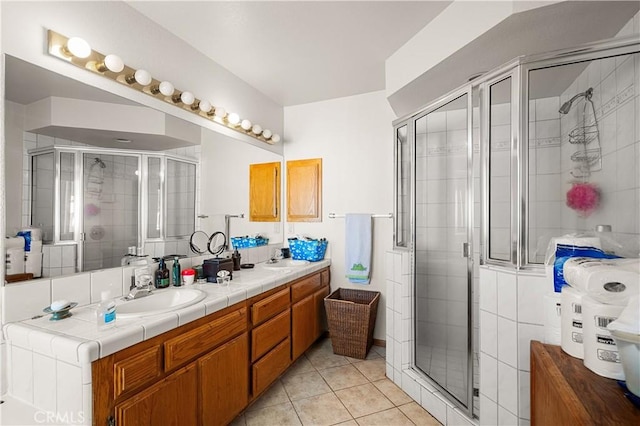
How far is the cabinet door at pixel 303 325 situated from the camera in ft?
8.04

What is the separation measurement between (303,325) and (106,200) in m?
1.77

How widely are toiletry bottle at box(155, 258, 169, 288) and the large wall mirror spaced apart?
10 cm

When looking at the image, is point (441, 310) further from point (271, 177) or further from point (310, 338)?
point (271, 177)

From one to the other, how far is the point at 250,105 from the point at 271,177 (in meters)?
0.75

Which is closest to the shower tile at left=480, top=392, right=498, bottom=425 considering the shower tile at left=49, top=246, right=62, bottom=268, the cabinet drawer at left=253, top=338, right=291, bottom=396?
the cabinet drawer at left=253, top=338, right=291, bottom=396

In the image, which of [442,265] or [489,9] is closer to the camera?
[489,9]

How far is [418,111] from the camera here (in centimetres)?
217

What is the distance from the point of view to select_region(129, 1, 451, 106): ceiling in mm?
1752

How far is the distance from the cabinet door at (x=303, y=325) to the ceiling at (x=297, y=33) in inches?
79.4

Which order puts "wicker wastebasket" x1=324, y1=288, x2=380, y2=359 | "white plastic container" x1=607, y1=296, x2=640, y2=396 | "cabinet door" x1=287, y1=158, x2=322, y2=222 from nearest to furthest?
Answer: "white plastic container" x1=607, y1=296, x2=640, y2=396, "wicker wastebasket" x1=324, y1=288, x2=380, y2=359, "cabinet door" x1=287, y1=158, x2=322, y2=222

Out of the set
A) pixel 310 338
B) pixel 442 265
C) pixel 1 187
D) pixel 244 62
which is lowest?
pixel 310 338

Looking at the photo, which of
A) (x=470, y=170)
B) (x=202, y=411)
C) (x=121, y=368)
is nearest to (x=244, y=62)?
(x=470, y=170)

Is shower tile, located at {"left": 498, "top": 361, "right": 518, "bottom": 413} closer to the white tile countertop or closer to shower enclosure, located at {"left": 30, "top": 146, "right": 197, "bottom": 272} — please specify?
the white tile countertop

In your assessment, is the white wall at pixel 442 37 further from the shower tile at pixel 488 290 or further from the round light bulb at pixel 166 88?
the round light bulb at pixel 166 88
